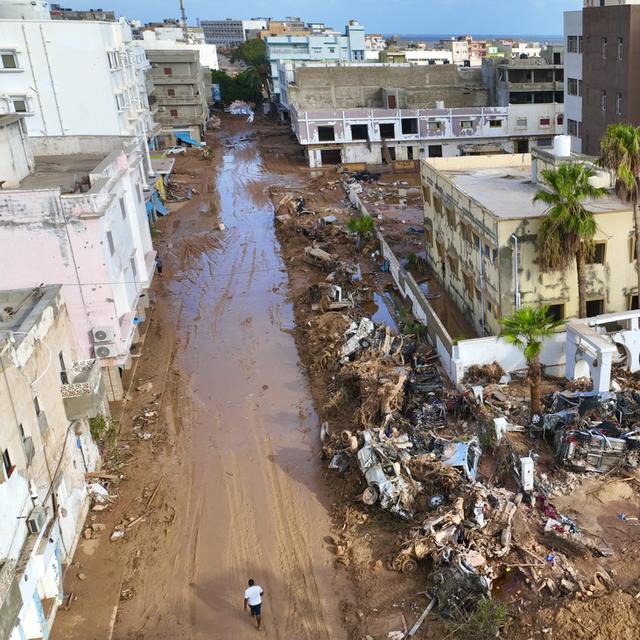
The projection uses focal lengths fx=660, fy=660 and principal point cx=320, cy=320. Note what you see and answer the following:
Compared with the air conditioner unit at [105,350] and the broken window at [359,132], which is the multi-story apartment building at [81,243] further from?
the broken window at [359,132]

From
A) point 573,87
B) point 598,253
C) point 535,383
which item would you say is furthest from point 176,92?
point 535,383

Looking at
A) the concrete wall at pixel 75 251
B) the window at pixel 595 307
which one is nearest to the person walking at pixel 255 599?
the concrete wall at pixel 75 251

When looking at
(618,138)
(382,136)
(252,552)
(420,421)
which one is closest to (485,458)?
(420,421)

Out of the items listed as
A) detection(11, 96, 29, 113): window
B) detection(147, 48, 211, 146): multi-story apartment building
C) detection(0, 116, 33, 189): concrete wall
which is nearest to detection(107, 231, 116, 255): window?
detection(0, 116, 33, 189): concrete wall

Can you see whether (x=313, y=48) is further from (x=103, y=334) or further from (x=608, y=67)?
(x=103, y=334)

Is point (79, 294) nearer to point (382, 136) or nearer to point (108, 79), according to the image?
point (108, 79)
